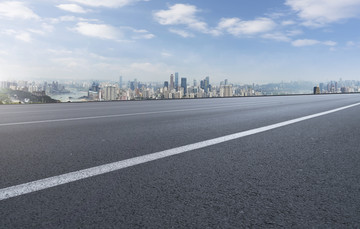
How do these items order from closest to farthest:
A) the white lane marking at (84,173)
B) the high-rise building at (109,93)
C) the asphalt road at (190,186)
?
the asphalt road at (190,186) < the white lane marking at (84,173) < the high-rise building at (109,93)

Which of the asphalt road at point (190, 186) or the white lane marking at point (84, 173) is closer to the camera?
the asphalt road at point (190, 186)

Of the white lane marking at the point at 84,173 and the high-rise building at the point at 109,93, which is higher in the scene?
the high-rise building at the point at 109,93

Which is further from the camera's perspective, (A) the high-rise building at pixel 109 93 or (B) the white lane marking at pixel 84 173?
(A) the high-rise building at pixel 109 93

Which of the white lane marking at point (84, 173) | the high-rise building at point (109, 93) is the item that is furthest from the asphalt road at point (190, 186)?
the high-rise building at point (109, 93)

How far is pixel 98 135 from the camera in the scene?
5305 mm

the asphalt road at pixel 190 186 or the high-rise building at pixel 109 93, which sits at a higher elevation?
the high-rise building at pixel 109 93

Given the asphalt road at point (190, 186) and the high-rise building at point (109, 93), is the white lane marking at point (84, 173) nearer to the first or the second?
the asphalt road at point (190, 186)

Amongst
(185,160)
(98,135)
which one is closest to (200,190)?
(185,160)

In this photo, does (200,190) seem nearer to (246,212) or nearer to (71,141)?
(246,212)

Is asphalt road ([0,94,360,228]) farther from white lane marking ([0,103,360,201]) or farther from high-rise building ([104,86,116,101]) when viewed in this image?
high-rise building ([104,86,116,101])

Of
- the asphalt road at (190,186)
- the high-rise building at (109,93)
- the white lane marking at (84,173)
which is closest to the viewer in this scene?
the asphalt road at (190,186)

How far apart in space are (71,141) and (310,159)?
3.58 meters

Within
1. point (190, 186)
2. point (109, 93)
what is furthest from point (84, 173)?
point (109, 93)

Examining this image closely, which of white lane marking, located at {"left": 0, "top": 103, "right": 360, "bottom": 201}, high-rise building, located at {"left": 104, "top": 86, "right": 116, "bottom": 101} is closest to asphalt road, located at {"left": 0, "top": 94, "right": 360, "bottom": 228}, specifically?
white lane marking, located at {"left": 0, "top": 103, "right": 360, "bottom": 201}
